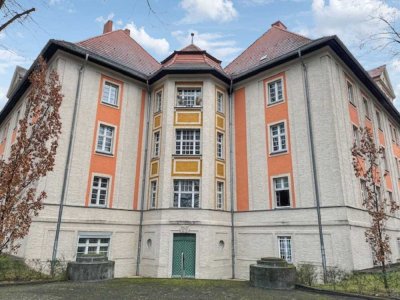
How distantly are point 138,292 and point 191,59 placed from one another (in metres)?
15.8

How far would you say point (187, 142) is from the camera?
739 inches

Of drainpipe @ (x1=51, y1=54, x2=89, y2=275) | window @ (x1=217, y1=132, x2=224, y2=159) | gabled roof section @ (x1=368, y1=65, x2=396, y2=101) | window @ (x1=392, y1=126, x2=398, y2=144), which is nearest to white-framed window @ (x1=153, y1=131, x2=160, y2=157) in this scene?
window @ (x1=217, y1=132, x2=224, y2=159)

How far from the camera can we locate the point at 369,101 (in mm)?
21281

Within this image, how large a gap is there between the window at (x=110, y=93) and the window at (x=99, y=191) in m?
4.91

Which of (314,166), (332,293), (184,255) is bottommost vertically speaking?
(332,293)

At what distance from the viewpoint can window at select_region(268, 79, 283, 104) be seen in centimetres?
1862

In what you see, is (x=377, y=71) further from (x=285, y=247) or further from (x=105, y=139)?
(x=105, y=139)

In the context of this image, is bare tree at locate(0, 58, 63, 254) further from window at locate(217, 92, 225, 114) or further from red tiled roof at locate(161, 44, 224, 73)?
window at locate(217, 92, 225, 114)

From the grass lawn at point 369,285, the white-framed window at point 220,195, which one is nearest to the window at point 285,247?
the grass lawn at point 369,285

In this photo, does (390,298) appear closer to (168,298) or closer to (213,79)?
(168,298)

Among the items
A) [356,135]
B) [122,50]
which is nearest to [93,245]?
[122,50]

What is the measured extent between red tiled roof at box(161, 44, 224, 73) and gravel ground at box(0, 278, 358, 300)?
44.2 ft

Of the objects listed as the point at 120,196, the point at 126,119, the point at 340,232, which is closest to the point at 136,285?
the point at 120,196

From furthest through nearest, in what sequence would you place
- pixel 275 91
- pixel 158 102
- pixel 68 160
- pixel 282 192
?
1. pixel 158 102
2. pixel 275 91
3. pixel 282 192
4. pixel 68 160
